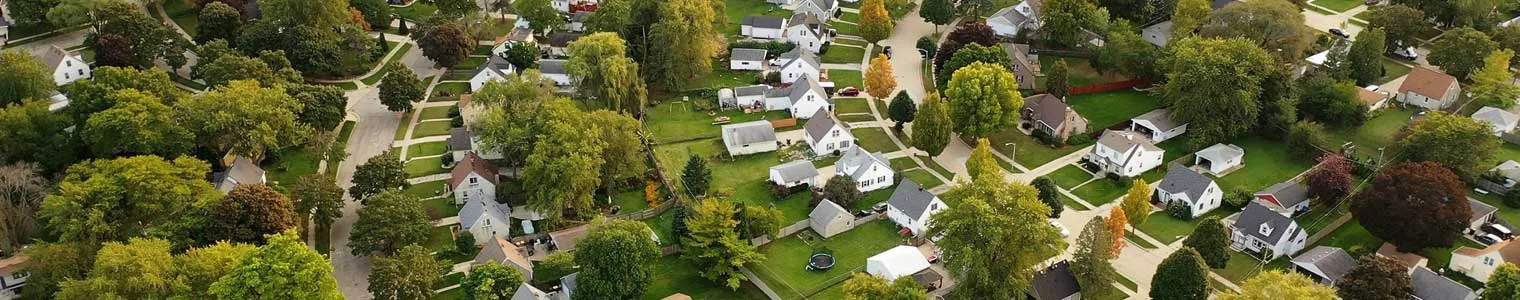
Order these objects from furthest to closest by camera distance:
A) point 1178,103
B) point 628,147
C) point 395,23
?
point 395,23 → point 1178,103 → point 628,147

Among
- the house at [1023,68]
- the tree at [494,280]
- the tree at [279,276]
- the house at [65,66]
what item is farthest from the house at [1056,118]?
the house at [65,66]

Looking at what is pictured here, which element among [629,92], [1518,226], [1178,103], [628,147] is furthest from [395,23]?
[1518,226]

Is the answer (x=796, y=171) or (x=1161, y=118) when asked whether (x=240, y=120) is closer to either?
(x=796, y=171)

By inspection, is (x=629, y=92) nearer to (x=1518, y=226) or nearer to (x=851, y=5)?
(x=851, y=5)

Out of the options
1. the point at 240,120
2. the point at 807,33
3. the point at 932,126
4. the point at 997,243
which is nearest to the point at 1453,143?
the point at 932,126

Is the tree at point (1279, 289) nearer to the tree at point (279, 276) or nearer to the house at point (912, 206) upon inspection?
the house at point (912, 206)

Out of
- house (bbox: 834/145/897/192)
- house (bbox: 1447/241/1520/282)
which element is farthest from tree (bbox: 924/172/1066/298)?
house (bbox: 1447/241/1520/282)
